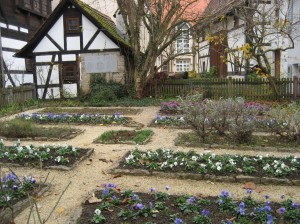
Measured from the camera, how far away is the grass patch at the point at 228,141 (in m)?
7.74

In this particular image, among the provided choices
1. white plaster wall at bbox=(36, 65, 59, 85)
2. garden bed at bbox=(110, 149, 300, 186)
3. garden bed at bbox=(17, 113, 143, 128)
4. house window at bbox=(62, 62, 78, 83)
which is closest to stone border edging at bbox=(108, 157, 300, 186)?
garden bed at bbox=(110, 149, 300, 186)

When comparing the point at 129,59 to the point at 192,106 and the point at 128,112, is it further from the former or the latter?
the point at 192,106

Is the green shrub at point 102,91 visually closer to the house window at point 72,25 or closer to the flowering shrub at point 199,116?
the house window at point 72,25

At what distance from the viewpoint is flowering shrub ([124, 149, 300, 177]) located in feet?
18.3

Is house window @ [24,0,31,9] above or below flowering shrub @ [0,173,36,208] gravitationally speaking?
above

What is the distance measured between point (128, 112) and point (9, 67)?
10.2 m

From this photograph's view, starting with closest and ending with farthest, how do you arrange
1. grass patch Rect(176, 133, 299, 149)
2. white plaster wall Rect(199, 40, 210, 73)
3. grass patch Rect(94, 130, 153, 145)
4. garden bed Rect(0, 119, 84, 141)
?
grass patch Rect(176, 133, 299, 149)
grass patch Rect(94, 130, 153, 145)
garden bed Rect(0, 119, 84, 141)
white plaster wall Rect(199, 40, 210, 73)

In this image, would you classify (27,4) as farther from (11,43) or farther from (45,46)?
(45,46)

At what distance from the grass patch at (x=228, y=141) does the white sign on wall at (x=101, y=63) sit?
33.4 ft

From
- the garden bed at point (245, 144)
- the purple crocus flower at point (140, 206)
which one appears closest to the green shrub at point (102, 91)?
the garden bed at point (245, 144)

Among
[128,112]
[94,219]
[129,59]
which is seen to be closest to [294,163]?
[94,219]

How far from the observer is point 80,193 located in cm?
497

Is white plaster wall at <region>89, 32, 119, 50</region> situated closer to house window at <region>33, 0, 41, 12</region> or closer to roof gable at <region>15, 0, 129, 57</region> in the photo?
roof gable at <region>15, 0, 129, 57</region>

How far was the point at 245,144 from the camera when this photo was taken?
7.76 m
